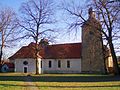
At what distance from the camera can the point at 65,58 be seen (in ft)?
212

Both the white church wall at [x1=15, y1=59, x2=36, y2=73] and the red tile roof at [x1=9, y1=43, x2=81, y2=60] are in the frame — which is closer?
the white church wall at [x1=15, y1=59, x2=36, y2=73]

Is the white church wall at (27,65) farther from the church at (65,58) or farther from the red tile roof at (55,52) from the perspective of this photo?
the red tile roof at (55,52)

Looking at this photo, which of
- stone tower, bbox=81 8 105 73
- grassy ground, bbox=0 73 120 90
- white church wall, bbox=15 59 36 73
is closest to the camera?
grassy ground, bbox=0 73 120 90

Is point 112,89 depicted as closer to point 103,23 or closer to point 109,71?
point 103,23

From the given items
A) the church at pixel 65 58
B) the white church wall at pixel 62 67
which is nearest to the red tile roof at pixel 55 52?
the church at pixel 65 58

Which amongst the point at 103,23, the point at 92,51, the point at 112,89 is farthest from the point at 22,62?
the point at 112,89

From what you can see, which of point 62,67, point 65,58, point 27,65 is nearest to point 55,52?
point 65,58

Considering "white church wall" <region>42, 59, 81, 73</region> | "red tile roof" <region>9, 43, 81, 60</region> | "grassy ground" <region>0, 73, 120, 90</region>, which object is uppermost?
"red tile roof" <region>9, 43, 81, 60</region>

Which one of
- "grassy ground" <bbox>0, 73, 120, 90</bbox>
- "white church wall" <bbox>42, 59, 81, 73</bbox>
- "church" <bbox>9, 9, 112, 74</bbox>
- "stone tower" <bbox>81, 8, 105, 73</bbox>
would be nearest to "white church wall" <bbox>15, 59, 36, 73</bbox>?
"church" <bbox>9, 9, 112, 74</bbox>

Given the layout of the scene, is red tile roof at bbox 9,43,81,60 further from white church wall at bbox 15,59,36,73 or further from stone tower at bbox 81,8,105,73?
stone tower at bbox 81,8,105,73

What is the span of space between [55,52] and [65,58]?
353cm

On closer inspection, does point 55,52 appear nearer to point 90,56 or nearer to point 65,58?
point 65,58

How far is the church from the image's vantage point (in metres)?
61.5

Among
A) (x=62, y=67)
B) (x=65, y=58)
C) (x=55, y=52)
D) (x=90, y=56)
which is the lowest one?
(x=62, y=67)
